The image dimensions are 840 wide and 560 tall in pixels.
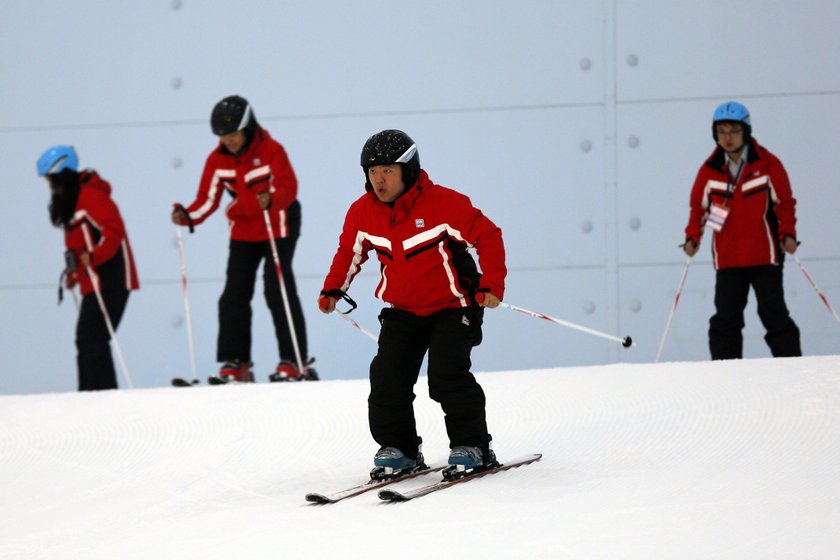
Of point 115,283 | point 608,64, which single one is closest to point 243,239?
point 115,283

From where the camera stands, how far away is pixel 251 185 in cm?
505

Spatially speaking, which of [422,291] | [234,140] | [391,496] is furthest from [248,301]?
[391,496]

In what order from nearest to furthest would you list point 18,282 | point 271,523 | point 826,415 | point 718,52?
1. point 271,523
2. point 826,415
3. point 718,52
4. point 18,282

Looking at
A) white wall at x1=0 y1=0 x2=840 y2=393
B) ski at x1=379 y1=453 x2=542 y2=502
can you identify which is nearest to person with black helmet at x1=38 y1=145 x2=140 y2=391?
white wall at x1=0 y1=0 x2=840 y2=393

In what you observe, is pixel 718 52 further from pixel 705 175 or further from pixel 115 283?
pixel 115 283

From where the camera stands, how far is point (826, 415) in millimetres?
3457

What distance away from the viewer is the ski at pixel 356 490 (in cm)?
291

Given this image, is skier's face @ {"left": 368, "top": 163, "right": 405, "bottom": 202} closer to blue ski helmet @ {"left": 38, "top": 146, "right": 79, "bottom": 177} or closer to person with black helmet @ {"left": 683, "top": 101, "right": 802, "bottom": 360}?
person with black helmet @ {"left": 683, "top": 101, "right": 802, "bottom": 360}

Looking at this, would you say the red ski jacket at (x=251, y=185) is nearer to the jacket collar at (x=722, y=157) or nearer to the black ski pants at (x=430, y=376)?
the jacket collar at (x=722, y=157)

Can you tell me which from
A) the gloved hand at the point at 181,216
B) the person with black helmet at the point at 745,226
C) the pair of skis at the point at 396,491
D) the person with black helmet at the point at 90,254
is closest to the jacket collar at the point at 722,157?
the person with black helmet at the point at 745,226

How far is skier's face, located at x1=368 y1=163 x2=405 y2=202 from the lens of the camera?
3.09m

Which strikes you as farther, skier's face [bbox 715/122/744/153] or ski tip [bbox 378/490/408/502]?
skier's face [bbox 715/122/744/153]

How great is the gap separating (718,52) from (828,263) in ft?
3.94

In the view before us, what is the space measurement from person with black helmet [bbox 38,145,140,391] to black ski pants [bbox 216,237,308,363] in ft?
1.91
